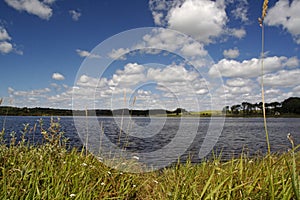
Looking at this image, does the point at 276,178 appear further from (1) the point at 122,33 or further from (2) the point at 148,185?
(1) the point at 122,33

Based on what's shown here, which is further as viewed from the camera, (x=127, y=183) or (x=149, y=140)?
(x=149, y=140)

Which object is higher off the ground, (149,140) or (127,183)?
(127,183)

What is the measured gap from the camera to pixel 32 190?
340cm

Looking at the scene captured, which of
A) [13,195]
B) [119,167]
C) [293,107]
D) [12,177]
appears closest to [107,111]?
[119,167]

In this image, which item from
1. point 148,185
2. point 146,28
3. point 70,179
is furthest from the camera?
point 146,28

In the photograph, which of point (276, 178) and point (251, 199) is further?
point (276, 178)

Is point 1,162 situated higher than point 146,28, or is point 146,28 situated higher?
point 146,28

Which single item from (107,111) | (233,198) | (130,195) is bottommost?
(130,195)

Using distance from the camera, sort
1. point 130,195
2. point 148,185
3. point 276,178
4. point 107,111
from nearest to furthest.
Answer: point 276,178, point 130,195, point 148,185, point 107,111

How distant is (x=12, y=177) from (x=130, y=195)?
1.90 m

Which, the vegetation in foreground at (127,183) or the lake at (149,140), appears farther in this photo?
the lake at (149,140)

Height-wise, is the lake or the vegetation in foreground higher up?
the vegetation in foreground

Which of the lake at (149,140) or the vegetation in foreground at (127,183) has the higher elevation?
the vegetation in foreground at (127,183)

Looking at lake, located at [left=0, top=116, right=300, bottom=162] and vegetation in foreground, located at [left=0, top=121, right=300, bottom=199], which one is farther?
lake, located at [left=0, top=116, right=300, bottom=162]
